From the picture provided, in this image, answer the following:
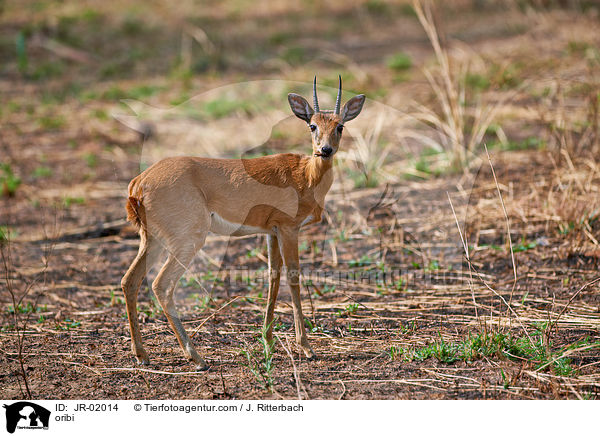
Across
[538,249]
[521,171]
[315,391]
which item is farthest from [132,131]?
[315,391]

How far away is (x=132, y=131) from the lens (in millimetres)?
11016

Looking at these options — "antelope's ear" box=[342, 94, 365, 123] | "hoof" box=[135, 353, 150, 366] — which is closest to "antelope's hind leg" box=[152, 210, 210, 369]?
"hoof" box=[135, 353, 150, 366]

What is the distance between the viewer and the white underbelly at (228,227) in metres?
4.81

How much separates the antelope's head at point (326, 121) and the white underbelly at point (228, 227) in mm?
713

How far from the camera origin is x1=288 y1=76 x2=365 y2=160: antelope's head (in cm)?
455

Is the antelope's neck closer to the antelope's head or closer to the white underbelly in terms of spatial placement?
the antelope's head

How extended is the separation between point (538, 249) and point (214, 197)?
135 inches

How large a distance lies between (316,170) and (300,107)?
47 centimetres

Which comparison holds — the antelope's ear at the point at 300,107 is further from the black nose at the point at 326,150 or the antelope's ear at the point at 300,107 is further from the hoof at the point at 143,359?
the hoof at the point at 143,359

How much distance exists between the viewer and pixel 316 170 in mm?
4887
